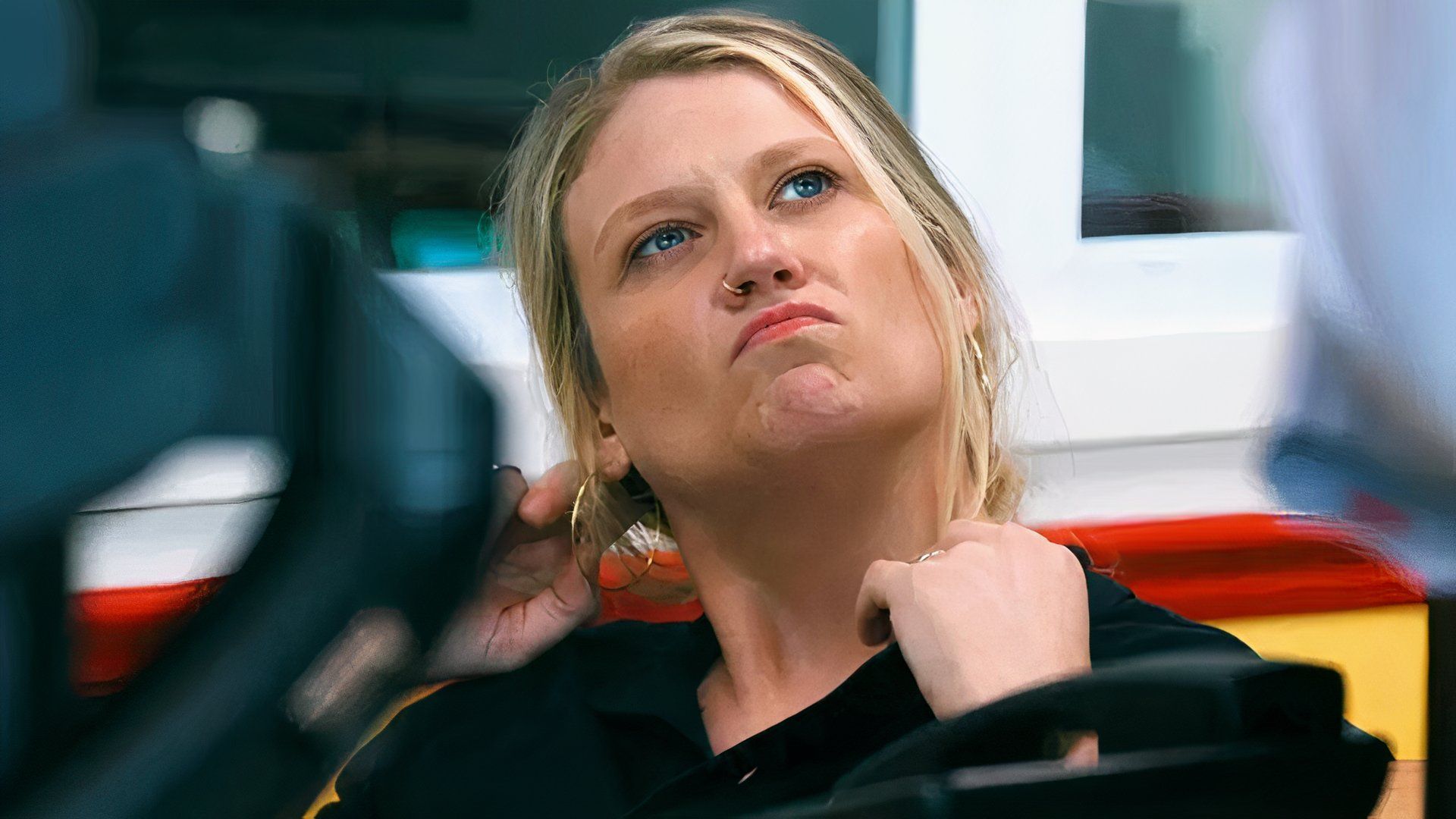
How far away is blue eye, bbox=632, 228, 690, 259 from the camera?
613 mm

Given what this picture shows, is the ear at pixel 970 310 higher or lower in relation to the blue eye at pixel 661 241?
lower

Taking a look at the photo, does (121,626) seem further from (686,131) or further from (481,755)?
(686,131)

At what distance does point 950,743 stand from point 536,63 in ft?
1.27

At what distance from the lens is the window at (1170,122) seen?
662mm

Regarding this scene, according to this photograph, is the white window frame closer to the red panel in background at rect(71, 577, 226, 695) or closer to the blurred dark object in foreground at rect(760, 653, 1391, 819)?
the blurred dark object in foreground at rect(760, 653, 1391, 819)

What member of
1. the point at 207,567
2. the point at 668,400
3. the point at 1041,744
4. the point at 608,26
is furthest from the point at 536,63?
the point at 1041,744

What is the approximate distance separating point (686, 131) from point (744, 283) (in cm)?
8

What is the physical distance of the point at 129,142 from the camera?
24.5 inches

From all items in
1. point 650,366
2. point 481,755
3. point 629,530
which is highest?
point 650,366

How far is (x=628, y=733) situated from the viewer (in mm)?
668

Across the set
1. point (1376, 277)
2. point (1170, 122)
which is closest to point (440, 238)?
point (1170, 122)

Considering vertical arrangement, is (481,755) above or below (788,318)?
below

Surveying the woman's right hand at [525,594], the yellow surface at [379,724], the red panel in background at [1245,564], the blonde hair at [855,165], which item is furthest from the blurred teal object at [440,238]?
the red panel in background at [1245,564]

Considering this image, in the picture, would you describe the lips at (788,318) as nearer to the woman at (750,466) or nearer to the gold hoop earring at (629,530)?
the woman at (750,466)
